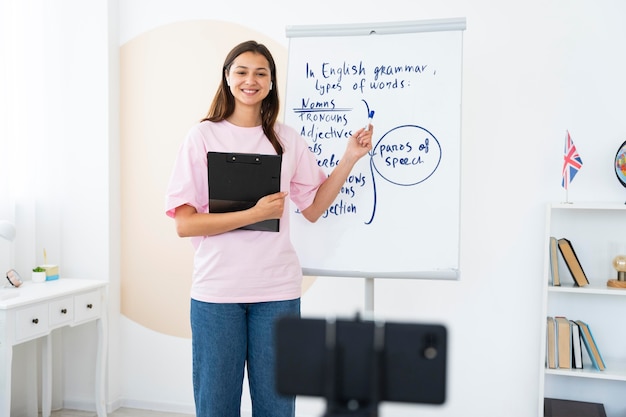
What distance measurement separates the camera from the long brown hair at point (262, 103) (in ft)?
5.99

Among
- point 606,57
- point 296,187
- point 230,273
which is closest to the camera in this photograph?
point 230,273

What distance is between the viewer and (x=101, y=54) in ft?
9.60

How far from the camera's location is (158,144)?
2.99 metres

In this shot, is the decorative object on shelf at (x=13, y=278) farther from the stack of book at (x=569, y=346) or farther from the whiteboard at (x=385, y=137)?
the stack of book at (x=569, y=346)

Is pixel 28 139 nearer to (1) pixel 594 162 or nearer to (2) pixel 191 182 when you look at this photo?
(2) pixel 191 182

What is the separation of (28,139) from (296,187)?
5.58ft

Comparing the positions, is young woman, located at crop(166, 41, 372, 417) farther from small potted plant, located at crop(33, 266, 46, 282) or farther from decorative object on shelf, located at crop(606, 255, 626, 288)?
decorative object on shelf, located at crop(606, 255, 626, 288)

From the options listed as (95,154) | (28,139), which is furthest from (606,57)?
(28,139)

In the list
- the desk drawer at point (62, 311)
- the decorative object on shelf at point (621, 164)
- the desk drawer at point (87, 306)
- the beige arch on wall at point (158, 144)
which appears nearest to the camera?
the decorative object on shelf at point (621, 164)

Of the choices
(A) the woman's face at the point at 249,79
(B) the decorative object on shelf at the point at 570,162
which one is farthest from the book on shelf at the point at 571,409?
(A) the woman's face at the point at 249,79

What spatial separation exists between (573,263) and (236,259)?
1461mm

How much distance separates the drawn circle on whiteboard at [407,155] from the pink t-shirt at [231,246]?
43cm

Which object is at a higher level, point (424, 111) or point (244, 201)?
point (424, 111)

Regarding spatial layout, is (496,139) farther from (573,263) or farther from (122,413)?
(122,413)
